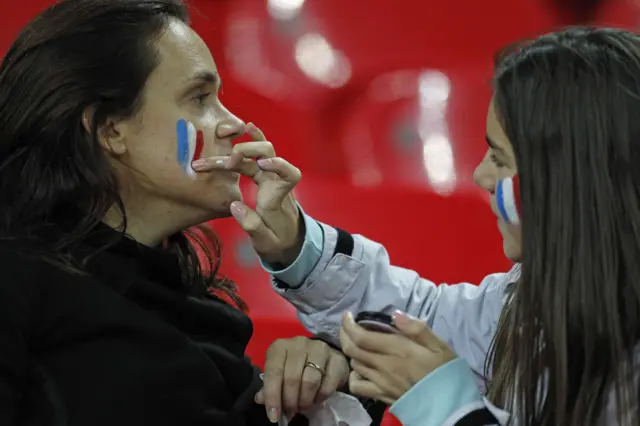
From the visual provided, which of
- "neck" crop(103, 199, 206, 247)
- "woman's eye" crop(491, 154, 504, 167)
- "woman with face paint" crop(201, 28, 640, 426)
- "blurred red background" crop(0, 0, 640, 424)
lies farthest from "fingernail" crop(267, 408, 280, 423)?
"blurred red background" crop(0, 0, 640, 424)

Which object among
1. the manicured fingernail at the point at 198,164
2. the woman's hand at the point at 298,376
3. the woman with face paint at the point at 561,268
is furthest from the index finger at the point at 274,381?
the manicured fingernail at the point at 198,164

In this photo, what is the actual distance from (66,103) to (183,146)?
13 centimetres

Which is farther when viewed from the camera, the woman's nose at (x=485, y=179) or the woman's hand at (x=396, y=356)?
the woman's nose at (x=485, y=179)

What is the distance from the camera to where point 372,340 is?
810 mm

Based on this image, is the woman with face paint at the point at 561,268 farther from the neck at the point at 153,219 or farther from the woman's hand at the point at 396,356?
the neck at the point at 153,219

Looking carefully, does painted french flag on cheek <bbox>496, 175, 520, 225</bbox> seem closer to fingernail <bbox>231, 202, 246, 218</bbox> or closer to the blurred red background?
fingernail <bbox>231, 202, 246, 218</bbox>

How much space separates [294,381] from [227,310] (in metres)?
0.15

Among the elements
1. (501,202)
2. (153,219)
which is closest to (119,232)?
(153,219)

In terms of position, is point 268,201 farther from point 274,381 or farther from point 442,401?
point 442,401

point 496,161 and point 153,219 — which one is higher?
point 496,161

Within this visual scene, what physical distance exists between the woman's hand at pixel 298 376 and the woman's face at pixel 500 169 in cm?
23

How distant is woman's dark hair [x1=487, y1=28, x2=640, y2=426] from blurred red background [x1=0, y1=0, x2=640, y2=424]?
Result: 875 mm

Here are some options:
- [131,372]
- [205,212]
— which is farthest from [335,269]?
[131,372]

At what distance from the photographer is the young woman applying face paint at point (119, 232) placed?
84 cm
